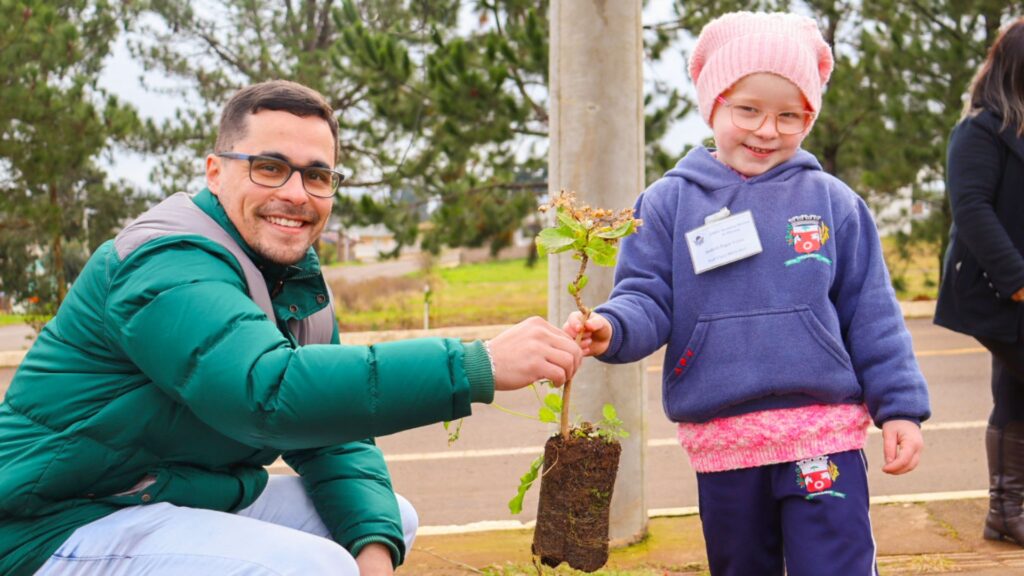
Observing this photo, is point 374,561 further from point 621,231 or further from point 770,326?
point 770,326

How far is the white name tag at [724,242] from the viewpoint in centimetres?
253

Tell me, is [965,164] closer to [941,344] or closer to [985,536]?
[985,536]

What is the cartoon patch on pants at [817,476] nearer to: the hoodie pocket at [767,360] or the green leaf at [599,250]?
the hoodie pocket at [767,360]

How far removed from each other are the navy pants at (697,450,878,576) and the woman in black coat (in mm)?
1512

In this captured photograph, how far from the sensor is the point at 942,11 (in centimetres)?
1426

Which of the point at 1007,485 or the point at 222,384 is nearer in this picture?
the point at 222,384

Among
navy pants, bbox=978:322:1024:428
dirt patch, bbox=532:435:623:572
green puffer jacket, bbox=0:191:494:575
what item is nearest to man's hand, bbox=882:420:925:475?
dirt patch, bbox=532:435:623:572

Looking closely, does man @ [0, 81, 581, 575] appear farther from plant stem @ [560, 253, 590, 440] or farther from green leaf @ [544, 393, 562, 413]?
green leaf @ [544, 393, 562, 413]

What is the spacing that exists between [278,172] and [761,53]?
4.13 feet

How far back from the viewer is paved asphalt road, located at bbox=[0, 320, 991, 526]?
5172 mm

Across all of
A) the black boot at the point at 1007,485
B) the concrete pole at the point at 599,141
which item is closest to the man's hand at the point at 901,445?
the concrete pole at the point at 599,141

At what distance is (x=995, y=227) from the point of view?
369 cm

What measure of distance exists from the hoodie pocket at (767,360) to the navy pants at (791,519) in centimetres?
19

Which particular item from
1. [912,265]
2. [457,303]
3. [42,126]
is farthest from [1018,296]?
[457,303]
